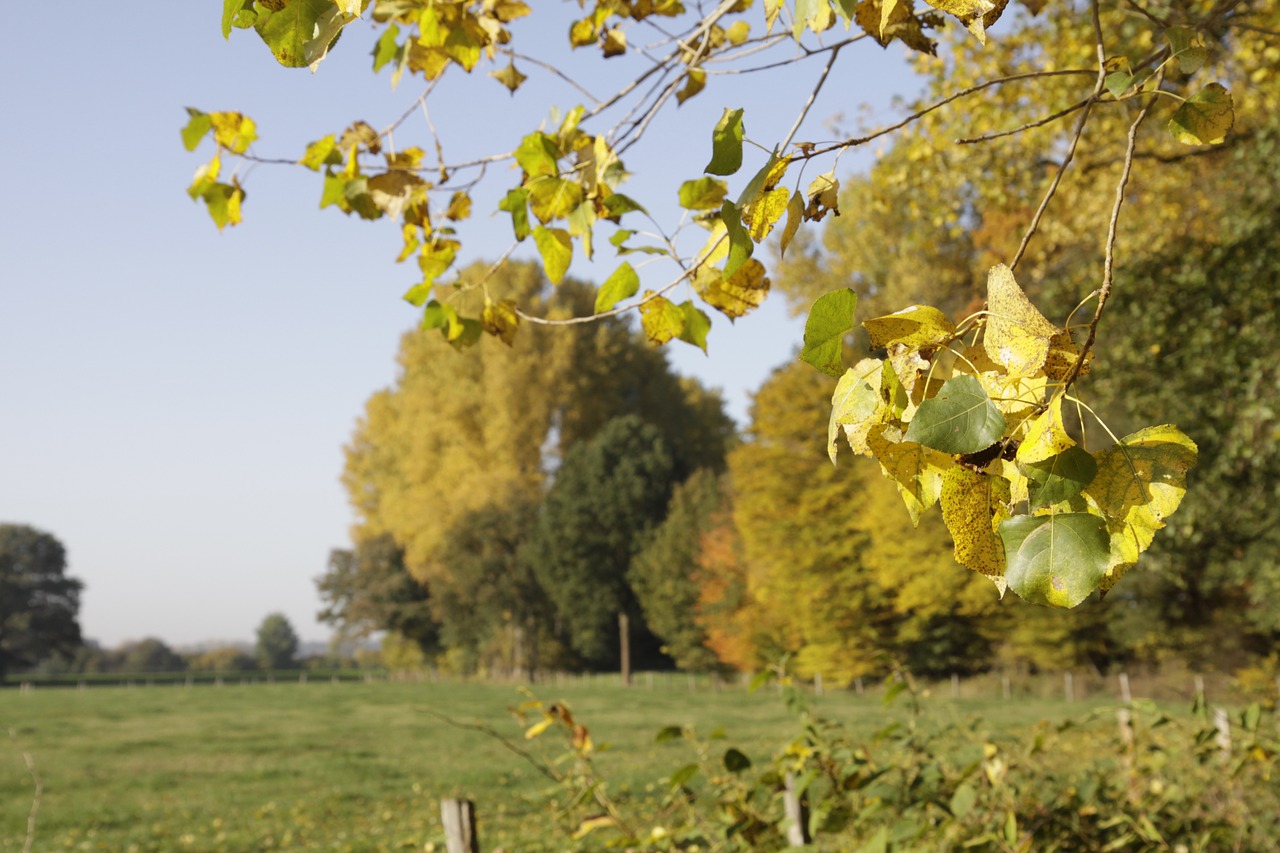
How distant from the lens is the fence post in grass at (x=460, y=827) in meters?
2.73

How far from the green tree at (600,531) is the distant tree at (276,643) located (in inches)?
1758

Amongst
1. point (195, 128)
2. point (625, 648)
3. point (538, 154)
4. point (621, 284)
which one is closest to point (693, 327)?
point (621, 284)

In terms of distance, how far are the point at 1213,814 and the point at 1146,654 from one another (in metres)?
21.9

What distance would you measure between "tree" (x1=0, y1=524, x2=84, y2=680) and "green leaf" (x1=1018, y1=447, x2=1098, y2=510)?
61960 millimetres

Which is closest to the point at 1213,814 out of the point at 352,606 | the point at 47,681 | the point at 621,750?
the point at 621,750

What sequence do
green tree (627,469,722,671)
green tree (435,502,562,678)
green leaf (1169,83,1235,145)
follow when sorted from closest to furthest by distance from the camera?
green leaf (1169,83,1235,145) < green tree (627,469,722,671) < green tree (435,502,562,678)

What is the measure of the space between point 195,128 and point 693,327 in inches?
45.1

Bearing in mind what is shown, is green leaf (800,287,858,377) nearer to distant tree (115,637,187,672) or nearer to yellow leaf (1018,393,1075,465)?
yellow leaf (1018,393,1075,465)

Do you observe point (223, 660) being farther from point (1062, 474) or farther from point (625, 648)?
point (1062, 474)

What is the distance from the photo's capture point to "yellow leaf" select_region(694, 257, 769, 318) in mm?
1617

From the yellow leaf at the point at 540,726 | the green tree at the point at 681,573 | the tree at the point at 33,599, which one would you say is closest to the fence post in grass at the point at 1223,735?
the yellow leaf at the point at 540,726

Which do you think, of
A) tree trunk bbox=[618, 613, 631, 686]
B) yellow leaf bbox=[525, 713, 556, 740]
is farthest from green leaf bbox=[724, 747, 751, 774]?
tree trunk bbox=[618, 613, 631, 686]

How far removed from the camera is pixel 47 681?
51.0m

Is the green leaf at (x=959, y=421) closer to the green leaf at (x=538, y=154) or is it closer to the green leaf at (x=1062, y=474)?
the green leaf at (x=1062, y=474)
